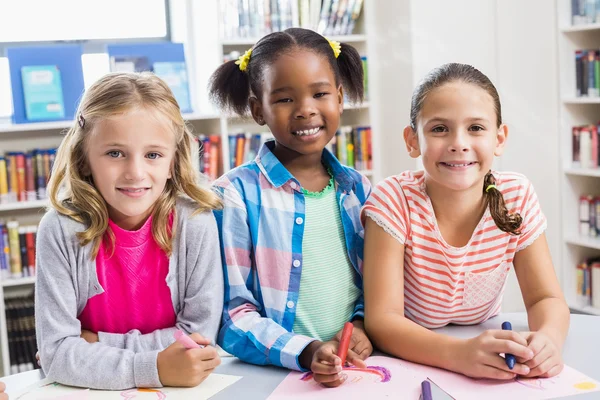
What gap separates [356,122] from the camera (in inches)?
158

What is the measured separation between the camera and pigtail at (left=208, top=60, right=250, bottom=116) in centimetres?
158

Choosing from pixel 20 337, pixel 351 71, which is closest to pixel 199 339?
pixel 351 71

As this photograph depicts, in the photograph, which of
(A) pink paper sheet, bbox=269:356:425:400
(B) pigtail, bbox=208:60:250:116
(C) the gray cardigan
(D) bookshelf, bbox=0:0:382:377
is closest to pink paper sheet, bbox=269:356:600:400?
(A) pink paper sheet, bbox=269:356:425:400

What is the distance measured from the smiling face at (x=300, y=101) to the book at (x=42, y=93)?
2.21m

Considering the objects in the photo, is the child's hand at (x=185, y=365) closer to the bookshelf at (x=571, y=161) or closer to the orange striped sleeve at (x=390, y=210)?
the orange striped sleeve at (x=390, y=210)

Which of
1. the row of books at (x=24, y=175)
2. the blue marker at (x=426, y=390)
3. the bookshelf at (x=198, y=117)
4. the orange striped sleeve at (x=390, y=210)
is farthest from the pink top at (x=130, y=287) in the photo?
the row of books at (x=24, y=175)

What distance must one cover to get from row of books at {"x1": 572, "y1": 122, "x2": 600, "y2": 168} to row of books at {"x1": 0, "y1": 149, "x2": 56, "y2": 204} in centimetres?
266

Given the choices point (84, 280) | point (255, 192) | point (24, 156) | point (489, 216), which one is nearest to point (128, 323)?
point (84, 280)

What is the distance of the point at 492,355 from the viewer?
1.11 meters

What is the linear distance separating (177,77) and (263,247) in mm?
2366

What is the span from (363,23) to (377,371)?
115 inches

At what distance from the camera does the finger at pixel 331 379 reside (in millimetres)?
1084

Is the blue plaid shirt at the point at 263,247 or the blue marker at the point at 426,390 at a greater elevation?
the blue plaid shirt at the point at 263,247

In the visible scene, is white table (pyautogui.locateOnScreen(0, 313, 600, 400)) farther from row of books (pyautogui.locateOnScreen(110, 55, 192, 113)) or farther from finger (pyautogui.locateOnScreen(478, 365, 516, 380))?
row of books (pyautogui.locateOnScreen(110, 55, 192, 113))
